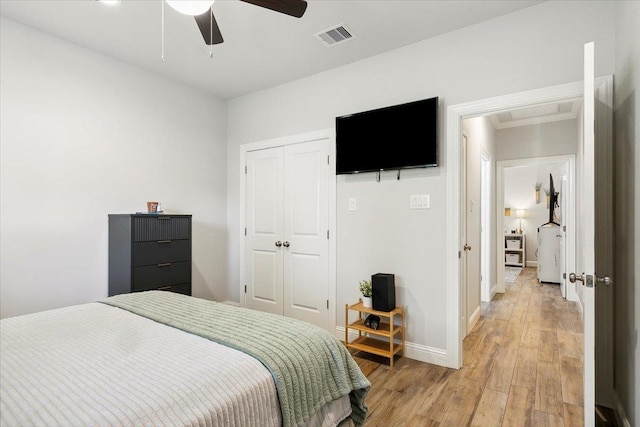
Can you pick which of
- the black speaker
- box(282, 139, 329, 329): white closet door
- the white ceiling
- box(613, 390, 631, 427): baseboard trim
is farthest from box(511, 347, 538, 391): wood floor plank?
the white ceiling

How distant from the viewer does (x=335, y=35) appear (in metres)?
2.69

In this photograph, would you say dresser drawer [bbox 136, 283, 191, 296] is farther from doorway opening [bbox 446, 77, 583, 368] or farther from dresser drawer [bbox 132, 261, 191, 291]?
doorway opening [bbox 446, 77, 583, 368]

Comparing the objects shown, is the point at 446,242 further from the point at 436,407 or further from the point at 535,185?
the point at 535,185

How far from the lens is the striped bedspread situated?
0.90 m

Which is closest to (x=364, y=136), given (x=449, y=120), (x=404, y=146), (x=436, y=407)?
(x=404, y=146)

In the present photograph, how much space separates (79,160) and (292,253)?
2174mm

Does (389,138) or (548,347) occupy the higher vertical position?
(389,138)

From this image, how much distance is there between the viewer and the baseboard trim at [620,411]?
1.79 metres

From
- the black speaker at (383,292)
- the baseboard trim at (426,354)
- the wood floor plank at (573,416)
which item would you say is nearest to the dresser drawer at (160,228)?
the black speaker at (383,292)

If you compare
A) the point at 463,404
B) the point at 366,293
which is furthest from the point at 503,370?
the point at 366,293

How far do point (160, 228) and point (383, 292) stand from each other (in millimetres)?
2079

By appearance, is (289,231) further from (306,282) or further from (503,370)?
(503,370)

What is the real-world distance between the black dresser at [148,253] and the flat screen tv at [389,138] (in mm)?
1688

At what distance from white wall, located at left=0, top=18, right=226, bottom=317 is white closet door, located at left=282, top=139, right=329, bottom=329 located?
1177mm
